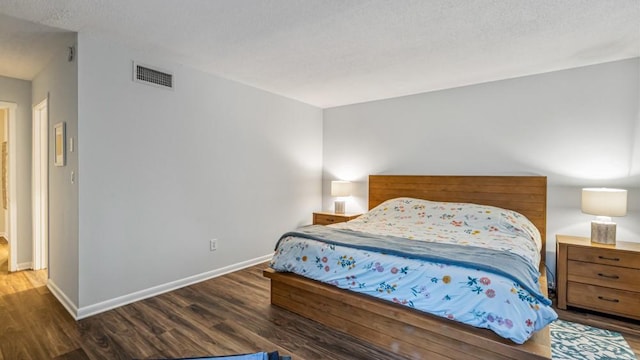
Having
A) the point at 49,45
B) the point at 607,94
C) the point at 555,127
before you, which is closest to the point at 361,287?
the point at 555,127

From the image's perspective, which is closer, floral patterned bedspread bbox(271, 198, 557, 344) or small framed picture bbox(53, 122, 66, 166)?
floral patterned bedspread bbox(271, 198, 557, 344)

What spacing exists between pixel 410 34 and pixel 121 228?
9.64ft

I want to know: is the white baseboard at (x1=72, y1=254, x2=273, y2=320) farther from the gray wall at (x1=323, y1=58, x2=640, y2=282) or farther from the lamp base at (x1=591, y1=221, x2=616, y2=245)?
the lamp base at (x1=591, y1=221, x2=616, y2=245)

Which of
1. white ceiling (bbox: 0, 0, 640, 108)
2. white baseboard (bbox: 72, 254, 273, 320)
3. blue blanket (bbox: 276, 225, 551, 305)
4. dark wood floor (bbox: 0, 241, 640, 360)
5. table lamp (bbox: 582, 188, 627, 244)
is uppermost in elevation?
white ceiling (bbox: 0, 0, 640, 108)

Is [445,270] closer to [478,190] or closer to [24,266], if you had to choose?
[478,190]

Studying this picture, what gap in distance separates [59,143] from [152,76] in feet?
3.30

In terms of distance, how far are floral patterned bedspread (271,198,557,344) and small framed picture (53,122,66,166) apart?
207 cm

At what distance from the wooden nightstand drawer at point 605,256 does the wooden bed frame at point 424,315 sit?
0.36 m

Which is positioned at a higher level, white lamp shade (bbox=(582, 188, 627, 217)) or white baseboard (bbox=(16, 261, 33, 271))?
white lamp shade (bbox=(582, 188, 627, 217))

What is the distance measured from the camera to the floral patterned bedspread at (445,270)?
165 cm

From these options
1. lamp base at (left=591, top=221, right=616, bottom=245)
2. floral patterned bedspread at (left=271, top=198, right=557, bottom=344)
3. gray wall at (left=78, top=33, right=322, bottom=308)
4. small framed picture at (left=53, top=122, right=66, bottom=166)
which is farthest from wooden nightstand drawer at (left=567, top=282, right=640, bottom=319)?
small framed picture at (left=53, top=122, right=66, bottom=166)

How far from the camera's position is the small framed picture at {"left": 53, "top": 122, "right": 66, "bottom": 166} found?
2645 mm

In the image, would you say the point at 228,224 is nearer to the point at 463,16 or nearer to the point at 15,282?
the point at 15,282

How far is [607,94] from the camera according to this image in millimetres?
2916
